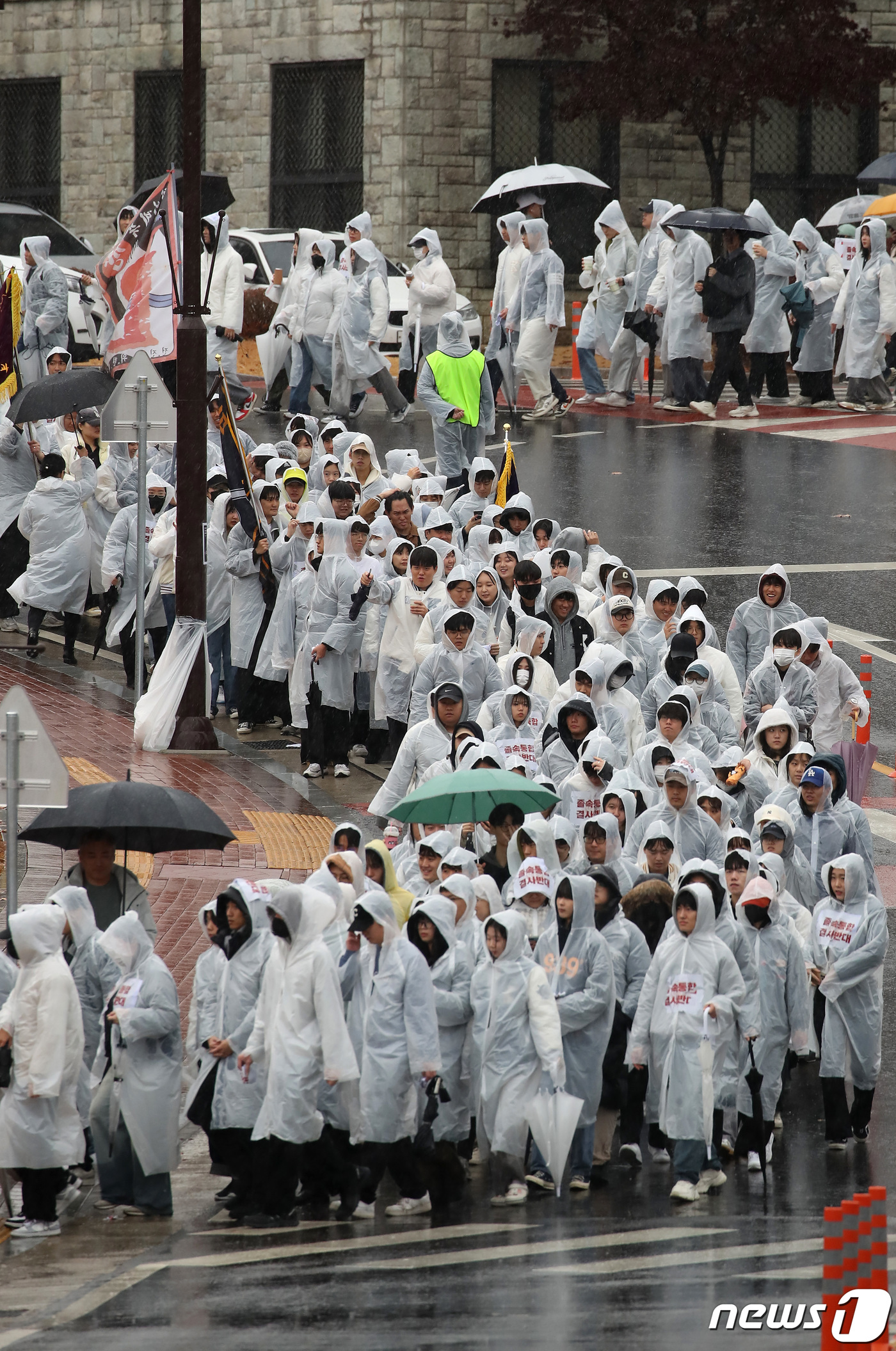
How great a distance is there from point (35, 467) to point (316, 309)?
6.11 metres

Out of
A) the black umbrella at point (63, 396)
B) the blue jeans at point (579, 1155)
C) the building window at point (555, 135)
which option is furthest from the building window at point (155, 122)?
the blue jeans at point (579, 1155)

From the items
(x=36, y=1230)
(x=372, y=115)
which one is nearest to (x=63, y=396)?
(x=36, y=1230)

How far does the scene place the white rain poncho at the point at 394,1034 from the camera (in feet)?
29.1

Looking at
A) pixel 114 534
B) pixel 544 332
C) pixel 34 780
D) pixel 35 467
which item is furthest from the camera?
pixel 544 332

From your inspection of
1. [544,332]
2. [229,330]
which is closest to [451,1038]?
[229,330]

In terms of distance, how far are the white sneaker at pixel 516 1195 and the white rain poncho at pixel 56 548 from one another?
9493 mm

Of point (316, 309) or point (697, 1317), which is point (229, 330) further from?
point (697, 1317)

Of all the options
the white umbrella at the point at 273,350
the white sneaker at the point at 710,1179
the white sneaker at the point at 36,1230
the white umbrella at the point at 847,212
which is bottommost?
the white sneaker at the point at 36,1230

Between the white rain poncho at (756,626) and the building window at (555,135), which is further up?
the building window at (555,135)

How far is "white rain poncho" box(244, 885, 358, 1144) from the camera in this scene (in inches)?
345

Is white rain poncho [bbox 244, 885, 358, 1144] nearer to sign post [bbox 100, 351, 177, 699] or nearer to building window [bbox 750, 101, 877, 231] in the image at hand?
sign post [bbox 100, 351, 177, 699]

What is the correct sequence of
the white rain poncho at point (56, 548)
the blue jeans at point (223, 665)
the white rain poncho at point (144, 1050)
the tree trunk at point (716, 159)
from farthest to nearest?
the tree trunk at point (716, 159), the white rain poncho at point (56, 548), the blue jeans at point (223, 665), the white rain poncho at point (144, 1050)

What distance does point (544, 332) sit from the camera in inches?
974

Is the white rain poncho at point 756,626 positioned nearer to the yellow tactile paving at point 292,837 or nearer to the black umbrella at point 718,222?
the yellow tactile paving at point 292,837
